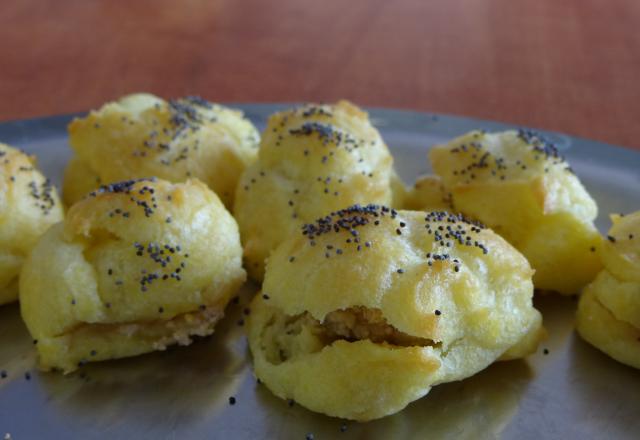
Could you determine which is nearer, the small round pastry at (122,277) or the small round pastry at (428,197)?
the small round pastry at (122,277)

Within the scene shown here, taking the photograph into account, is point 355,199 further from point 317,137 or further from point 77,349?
point 77,349

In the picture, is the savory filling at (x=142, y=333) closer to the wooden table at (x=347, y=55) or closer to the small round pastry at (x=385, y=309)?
the small round pastry at (x=385, y=309)

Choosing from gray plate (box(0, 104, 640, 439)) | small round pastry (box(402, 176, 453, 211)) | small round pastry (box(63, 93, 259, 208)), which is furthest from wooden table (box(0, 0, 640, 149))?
gray plate (box(0, 104, 640, 439))

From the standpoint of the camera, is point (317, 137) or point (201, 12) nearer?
point (317, 137)

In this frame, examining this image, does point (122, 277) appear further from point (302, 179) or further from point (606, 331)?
point (606, 331)

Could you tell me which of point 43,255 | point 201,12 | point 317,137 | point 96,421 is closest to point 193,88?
point 201,12

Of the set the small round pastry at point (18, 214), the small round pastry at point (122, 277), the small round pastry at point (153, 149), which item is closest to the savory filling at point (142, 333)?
the small round pastry at point (122, 277)
